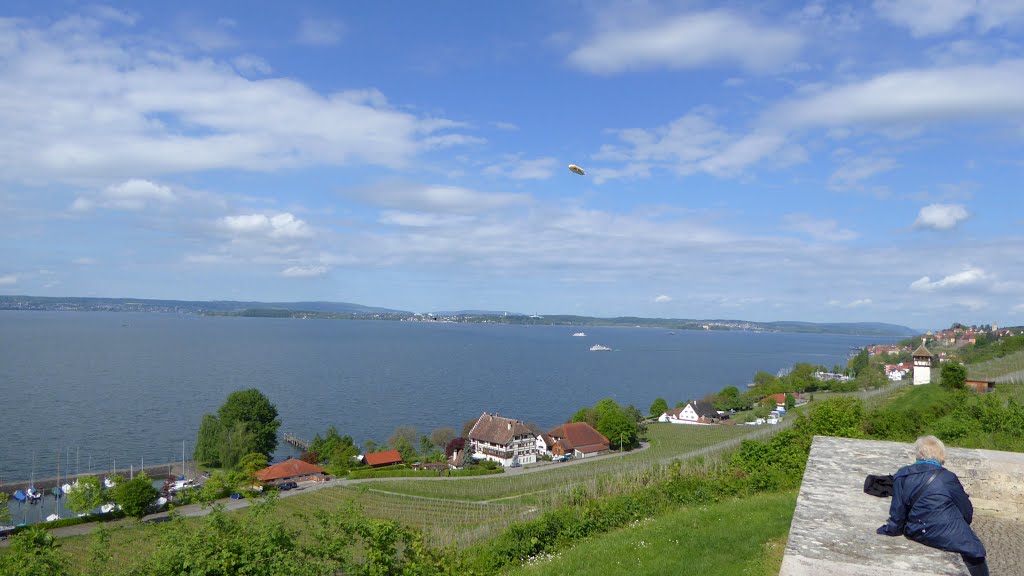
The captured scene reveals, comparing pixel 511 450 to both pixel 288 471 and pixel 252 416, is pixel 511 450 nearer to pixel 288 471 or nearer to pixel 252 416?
pixel 288 471

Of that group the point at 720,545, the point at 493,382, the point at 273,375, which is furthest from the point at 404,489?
the point at 273,375

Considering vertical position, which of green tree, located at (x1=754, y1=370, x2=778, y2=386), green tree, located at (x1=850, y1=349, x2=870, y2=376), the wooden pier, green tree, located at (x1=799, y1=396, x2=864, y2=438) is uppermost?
green tree, located at (x1=799, y1=396, x2=864, y2=438)

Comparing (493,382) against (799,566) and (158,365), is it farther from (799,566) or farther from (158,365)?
(799,566)

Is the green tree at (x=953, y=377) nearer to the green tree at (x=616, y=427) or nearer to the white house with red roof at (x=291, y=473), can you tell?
the green tree at (x=616, y=427)

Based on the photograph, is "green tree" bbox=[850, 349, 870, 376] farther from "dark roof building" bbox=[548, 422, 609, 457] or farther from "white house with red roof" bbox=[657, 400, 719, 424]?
"dark roof building" bbox=[548, 422, 609, 457]

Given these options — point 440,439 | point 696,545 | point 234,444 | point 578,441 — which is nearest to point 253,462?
point 234,444

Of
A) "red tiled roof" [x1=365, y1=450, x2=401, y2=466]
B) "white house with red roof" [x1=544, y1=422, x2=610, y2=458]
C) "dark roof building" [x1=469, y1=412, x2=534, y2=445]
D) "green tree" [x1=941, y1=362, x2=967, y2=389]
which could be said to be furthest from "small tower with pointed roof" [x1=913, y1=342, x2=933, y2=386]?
"red tiled roof" [x1=365, y1=450, x2=401, y2=466]
